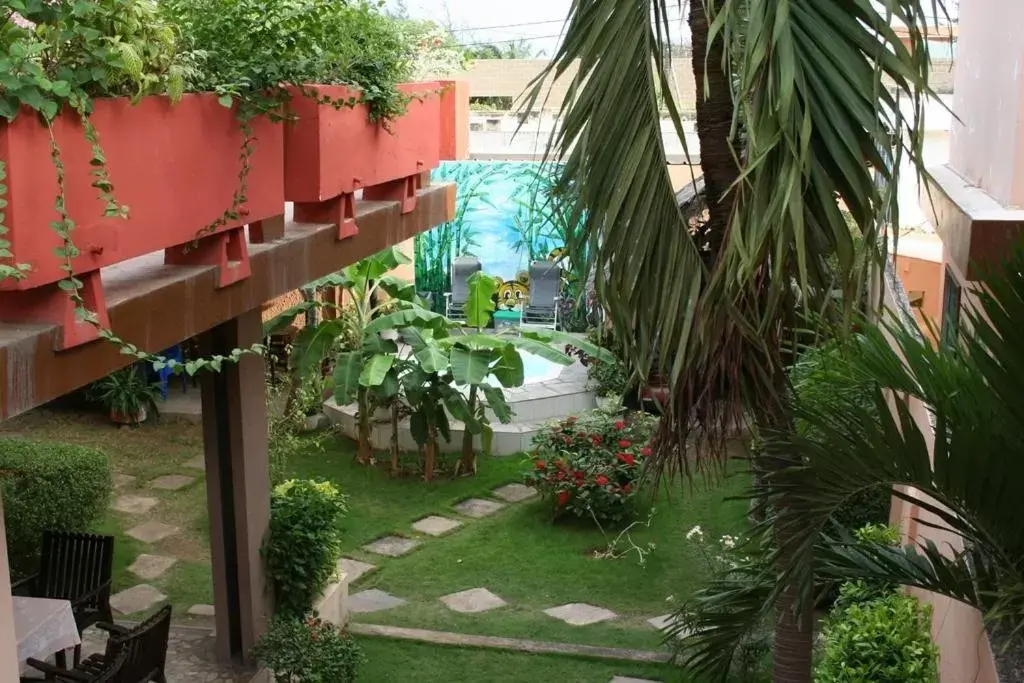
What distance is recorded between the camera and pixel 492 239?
66.5ft

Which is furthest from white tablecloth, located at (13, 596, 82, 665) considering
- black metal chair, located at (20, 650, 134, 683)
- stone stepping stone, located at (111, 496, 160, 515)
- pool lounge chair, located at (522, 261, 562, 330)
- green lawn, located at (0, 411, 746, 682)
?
pool lounge chair, located at (522, 261, 562, 330)

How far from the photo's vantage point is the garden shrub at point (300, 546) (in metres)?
7.81

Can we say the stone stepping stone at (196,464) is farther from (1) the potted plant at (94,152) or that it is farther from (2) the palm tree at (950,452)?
(2) the palm tree at (950,452)

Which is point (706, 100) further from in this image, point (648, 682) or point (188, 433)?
point (188, 433)

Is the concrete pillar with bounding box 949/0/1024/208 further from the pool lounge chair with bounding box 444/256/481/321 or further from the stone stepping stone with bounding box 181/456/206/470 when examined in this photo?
the pool lounge chair with bounding box 444/256/481/321

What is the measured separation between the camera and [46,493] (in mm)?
9414

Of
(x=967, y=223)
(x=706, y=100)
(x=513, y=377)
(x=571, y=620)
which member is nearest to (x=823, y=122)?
(x=706, y=100)

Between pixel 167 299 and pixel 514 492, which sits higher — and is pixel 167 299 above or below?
above

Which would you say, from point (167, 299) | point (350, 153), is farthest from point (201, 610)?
point (167, 299)

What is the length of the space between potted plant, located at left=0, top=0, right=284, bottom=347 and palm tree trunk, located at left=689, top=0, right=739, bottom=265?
1792 millimetres

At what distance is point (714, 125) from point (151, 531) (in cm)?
887

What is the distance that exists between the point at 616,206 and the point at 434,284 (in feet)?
54.8

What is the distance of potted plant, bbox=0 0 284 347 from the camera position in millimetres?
3217

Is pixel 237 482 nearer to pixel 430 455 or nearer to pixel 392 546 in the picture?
pixel 392 546
